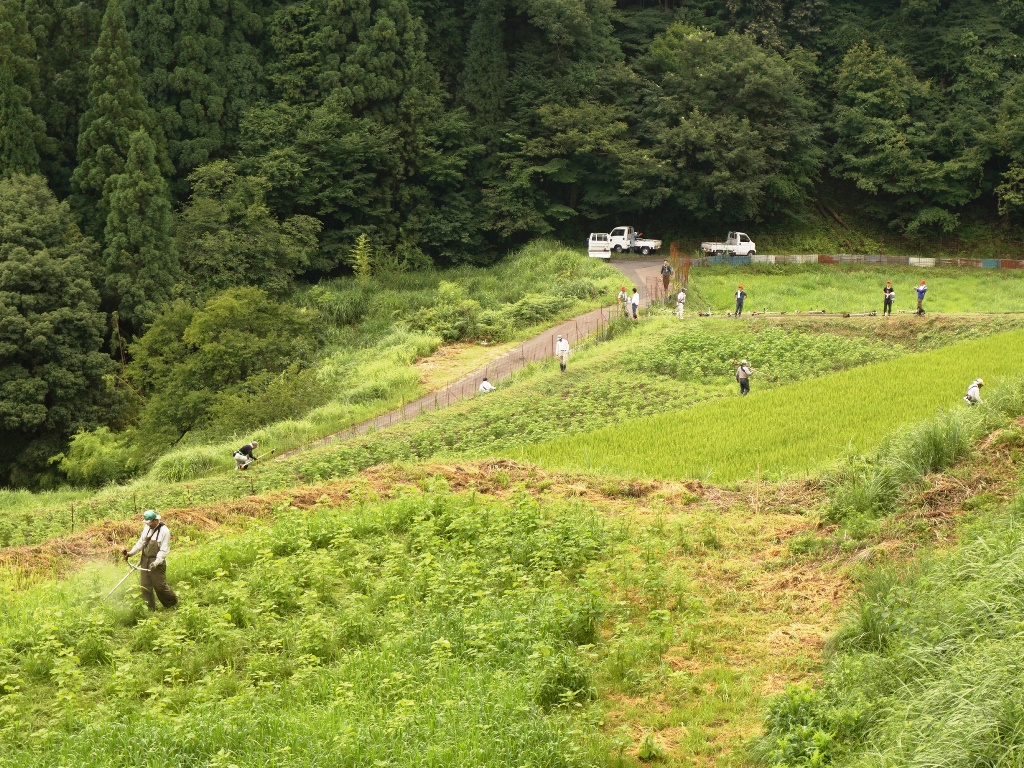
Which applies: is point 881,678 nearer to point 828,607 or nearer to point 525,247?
point 828,607

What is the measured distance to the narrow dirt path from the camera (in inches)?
1026

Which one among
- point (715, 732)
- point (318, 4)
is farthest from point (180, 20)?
point (715, 732)

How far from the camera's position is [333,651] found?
11258 millimetres

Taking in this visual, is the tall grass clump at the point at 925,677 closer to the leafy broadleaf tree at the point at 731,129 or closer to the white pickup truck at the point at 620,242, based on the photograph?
the leafy broadleaf tree at the point at 731,129

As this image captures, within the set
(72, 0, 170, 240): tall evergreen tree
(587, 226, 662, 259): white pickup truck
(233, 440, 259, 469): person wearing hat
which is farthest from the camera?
(587, 226, 662, 259): white pickup truck

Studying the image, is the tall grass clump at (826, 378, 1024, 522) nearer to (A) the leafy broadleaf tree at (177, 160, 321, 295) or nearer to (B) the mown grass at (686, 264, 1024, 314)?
(B) the mown grass at (686, 264, 1024, 314)

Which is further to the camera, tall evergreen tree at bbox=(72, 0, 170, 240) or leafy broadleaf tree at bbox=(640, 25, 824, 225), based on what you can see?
leafy broadleaf tree at bbox=(640, 25, 824, 225)

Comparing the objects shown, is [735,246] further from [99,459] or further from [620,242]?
[99,459]

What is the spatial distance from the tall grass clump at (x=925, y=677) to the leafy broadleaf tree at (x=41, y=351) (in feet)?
91.3

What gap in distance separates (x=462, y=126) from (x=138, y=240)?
1532cm

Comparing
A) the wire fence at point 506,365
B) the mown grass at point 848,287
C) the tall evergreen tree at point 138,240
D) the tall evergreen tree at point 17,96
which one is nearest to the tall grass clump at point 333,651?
the wire fence at point 506,365

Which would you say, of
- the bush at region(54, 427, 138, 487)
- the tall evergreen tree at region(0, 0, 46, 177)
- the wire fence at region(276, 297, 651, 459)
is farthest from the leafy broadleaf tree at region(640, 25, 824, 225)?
the bush at region(54, 427, 138, 487)

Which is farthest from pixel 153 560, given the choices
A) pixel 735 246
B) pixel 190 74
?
pixel 735 246

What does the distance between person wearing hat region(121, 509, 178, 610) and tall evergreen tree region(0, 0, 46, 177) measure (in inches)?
1266
